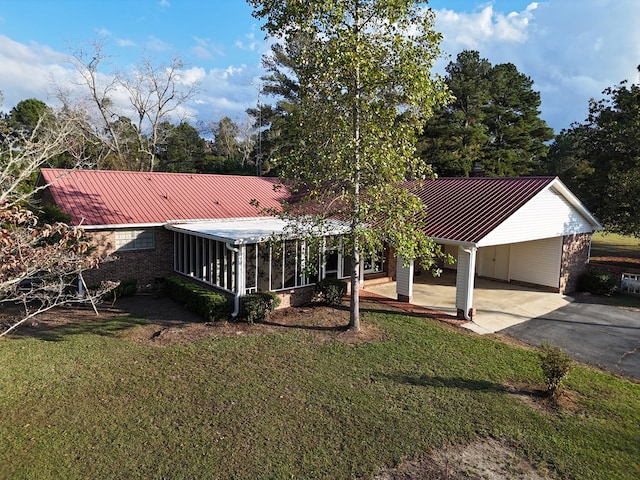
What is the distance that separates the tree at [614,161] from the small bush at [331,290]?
15.2 metres

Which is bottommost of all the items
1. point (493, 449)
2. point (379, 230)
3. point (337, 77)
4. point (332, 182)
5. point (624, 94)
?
point (493, 449)

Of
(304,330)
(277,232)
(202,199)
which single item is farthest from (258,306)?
(202,199)

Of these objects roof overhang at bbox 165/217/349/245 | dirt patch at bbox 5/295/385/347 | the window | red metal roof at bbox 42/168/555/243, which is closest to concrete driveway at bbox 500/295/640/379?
red metal roof at bbox 42/168/555/243

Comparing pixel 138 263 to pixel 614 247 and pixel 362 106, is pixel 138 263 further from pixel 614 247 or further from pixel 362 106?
pixel 614 247

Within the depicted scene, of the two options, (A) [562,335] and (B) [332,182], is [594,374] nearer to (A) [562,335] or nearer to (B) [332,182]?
(A) [562,335]

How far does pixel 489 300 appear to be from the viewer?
53.4ft

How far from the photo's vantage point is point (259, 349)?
10.7 metres

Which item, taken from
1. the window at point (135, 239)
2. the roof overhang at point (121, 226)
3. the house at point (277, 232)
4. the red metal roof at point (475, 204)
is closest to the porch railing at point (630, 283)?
the house at point (277, 232)

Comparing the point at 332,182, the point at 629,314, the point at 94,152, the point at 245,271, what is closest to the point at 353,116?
the point at 332,182

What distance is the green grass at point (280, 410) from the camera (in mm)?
6207

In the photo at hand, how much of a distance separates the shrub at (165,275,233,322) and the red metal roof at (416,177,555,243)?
7.41 m

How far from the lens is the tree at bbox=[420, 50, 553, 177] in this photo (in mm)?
36844

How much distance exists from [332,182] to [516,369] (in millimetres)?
6595

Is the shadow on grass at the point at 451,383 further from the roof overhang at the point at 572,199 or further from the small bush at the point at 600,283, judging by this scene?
the small bush at the point at 600,283
